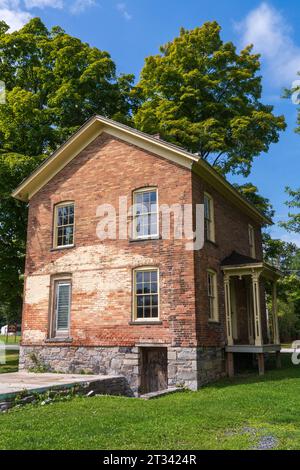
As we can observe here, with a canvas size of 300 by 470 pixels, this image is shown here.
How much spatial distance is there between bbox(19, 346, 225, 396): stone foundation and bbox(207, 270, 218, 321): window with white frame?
3.88 ft

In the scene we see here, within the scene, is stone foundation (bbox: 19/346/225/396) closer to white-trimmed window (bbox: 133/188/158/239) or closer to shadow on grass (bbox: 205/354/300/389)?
shadow on grass (bbox: 205/354/300/389)

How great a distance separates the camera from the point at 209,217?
1680 centimetres

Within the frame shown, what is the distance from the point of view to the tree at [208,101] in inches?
986

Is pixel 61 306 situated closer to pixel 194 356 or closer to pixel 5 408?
pixel 194 356

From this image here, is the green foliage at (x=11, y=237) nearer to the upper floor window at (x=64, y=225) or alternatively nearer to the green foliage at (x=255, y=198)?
the upper floor window at (x=64, y=225)

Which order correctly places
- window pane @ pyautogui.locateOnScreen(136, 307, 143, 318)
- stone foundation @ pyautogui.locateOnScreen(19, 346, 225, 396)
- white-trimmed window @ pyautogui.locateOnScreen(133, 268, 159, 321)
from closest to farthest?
1. stone foundation @ pyautogui.locateOnScreen(19, 346, 225, 396)
2. white-trimmed window @ pyautogui.locateOnScreen(133, 268, 159, 321)
3. window pane @ pyautogui.locateOnScreen(136, 307, 143, 318)

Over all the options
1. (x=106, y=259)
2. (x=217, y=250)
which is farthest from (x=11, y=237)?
(x=217, y=250)

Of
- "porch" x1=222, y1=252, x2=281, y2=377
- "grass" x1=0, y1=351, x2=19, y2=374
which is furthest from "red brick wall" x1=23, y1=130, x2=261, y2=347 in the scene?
"grass" x1=0, y1=351, x2=19, y2=374

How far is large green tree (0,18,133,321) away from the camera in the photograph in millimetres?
22234

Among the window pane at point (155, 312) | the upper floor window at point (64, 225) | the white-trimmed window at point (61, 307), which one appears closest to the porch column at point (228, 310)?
the window pane at point (155, 312)

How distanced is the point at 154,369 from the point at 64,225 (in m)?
6.49

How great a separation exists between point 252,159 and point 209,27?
27.6 ft

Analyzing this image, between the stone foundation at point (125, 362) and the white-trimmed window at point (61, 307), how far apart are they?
670 mm
